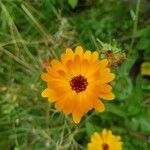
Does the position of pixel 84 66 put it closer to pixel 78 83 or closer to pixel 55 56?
pixel 78 83

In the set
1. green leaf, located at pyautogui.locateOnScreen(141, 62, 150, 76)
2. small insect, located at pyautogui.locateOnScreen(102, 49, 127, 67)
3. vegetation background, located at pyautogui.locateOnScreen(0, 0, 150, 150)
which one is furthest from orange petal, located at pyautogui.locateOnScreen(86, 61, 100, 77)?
green leaf, located at pyautogui.locateOnScreen(141, 62, 150, 76)

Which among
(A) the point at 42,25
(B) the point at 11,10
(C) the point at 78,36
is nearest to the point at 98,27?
(C) the point at 78,36

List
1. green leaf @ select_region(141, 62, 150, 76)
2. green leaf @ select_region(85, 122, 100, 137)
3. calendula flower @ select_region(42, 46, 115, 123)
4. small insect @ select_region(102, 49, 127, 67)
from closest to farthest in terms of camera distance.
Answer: calendula flower @ select_region(42, 46, 115, 123), small insect @ select_region(102, 49, 127, 67), green leaf @ select_region(85, 122, 100, 137), green leaf @ select_region(141, 62, 150, 76)

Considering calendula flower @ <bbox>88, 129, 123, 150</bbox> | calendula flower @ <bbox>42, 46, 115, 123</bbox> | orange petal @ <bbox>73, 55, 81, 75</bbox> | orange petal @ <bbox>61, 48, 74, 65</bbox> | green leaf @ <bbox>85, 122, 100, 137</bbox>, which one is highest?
orange petal @ <bbox>61, 48, 74, 65</bbox>

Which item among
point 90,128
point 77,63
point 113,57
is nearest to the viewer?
point 77,63

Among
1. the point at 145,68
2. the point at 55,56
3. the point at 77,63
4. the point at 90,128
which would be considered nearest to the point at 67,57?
the point at 77,63

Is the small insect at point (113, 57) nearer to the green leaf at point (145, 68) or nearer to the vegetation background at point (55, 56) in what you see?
the vegetation background at point (55, 56)

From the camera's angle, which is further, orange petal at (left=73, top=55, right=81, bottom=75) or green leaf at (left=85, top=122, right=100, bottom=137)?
green leaf at (left=85, top=122, right=100, bottom=137)

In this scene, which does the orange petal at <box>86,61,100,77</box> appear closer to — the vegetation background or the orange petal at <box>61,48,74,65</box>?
the orange petal at <box>61,48,74,65</box>

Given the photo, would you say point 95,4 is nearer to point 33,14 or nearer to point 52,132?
point 33,14
